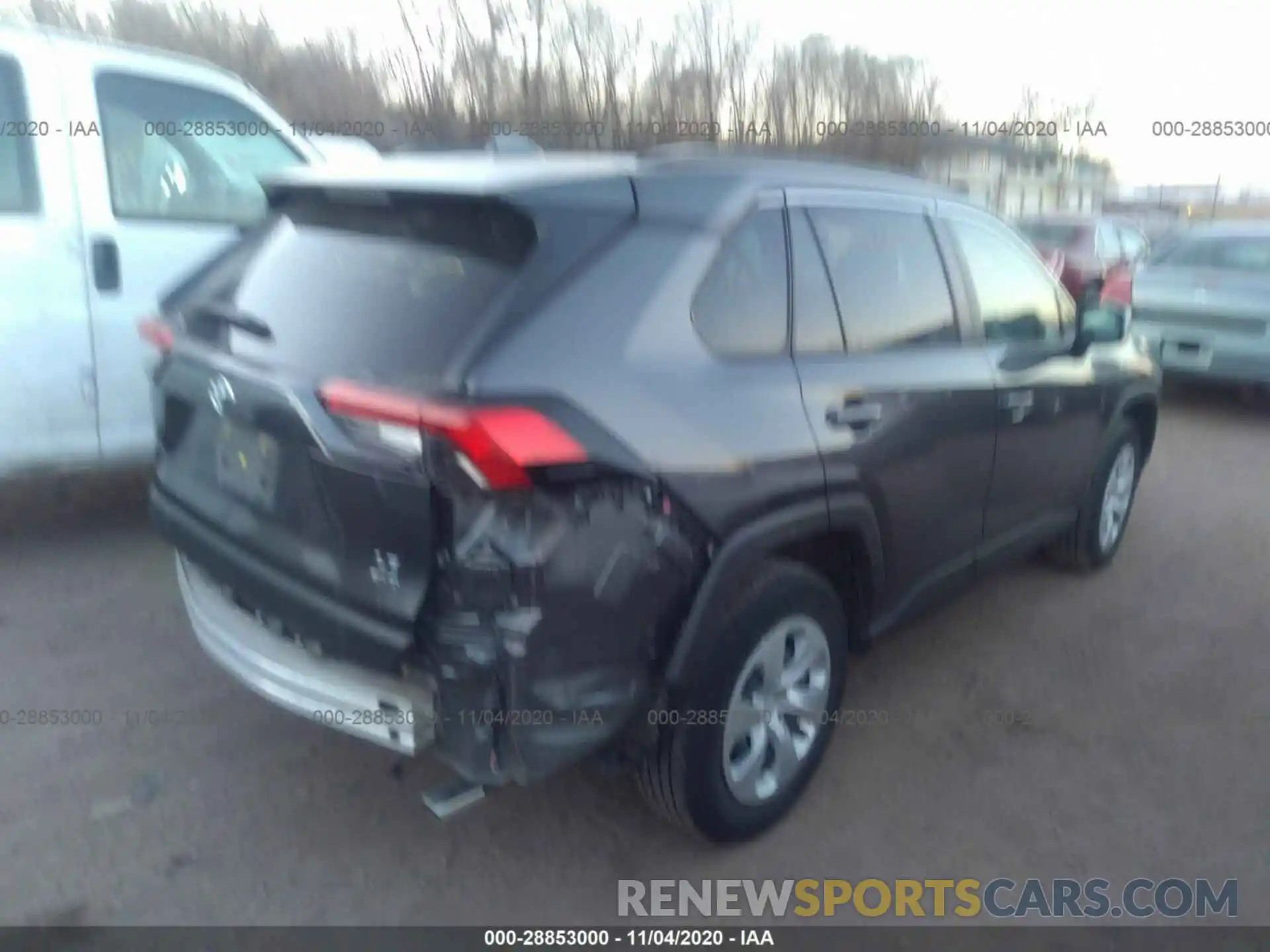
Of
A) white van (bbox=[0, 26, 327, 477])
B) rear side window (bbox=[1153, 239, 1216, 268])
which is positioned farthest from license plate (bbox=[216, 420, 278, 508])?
rear side window (bbox=[1153, 239, 1216, 268])

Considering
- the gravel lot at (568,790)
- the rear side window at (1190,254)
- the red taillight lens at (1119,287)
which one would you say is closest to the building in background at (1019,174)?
the red taillight lens at (1119,287)

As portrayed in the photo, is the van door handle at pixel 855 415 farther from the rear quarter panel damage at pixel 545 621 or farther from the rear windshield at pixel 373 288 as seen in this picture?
the rear windshield at pixel 373 288

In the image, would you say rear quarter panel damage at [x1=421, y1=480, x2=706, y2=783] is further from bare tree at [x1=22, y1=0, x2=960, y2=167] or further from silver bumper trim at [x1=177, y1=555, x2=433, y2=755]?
bare tree at [x1=22, y1=0, x2=960, y2=167]

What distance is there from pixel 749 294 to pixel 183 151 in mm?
3400

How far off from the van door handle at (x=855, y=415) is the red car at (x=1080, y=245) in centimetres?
Answer: 888

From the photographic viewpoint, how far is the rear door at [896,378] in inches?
113

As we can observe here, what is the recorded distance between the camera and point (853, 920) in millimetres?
2699

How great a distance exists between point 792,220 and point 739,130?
12.2 m

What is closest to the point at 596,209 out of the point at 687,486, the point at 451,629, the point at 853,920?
the point at 687,486

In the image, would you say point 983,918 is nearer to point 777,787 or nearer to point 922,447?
point 777,787

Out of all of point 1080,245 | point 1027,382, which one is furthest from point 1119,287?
point 1080,245

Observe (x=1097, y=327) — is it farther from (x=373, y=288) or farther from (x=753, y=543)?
(x=373, y=288)

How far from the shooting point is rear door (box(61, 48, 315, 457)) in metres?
4.36

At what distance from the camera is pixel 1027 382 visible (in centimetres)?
374
